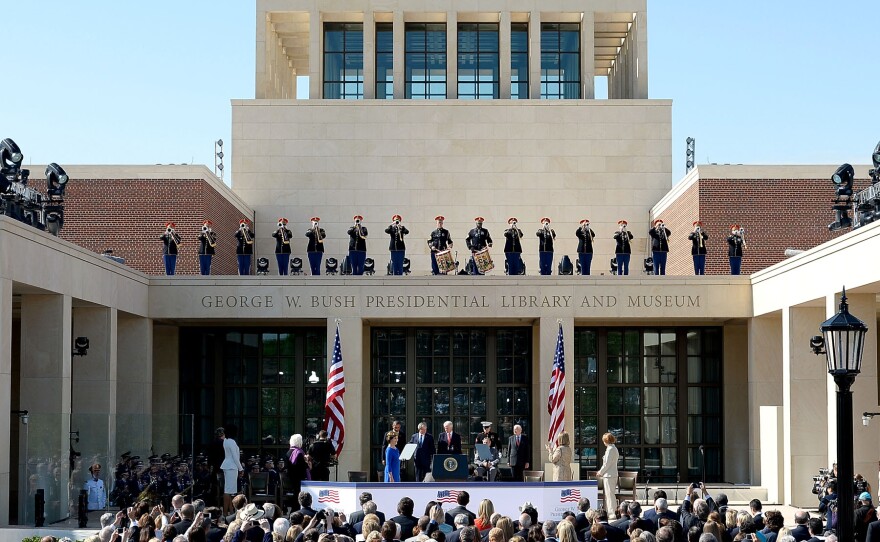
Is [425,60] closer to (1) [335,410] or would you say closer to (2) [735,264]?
(2) [735,264]

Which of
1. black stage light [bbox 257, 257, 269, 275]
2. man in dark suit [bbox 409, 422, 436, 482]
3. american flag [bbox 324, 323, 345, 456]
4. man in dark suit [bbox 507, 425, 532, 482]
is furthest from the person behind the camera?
black stage light [bbox 257, 257, 269, 275]

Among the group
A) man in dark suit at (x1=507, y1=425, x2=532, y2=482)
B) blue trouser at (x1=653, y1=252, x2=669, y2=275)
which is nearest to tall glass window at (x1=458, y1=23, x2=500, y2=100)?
blue trouser at (x1=653, y1=252, x2=669, y2=275)

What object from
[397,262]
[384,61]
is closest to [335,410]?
[397,262]

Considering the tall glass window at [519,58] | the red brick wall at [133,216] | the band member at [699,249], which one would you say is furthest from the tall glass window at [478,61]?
the band member at [699,249]

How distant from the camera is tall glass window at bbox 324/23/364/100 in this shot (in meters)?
47.8

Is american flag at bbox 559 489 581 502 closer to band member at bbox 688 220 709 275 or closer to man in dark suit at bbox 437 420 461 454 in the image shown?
man in dark suit at bbox 437 420 461 454

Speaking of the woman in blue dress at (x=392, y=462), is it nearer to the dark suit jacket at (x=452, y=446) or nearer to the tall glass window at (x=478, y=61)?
the dark suit jacket at (x=452, y=446)

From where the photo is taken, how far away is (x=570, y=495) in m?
22.0

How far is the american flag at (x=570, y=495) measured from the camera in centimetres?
2183

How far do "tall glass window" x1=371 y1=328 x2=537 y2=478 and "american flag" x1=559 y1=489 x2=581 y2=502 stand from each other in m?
15.7

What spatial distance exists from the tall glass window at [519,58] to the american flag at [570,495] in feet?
90.5

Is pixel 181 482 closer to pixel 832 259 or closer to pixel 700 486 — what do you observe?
pixel 700 486

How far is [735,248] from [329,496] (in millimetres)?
17509

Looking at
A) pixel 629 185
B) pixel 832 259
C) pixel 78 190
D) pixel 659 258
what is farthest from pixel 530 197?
pixel 832 259
